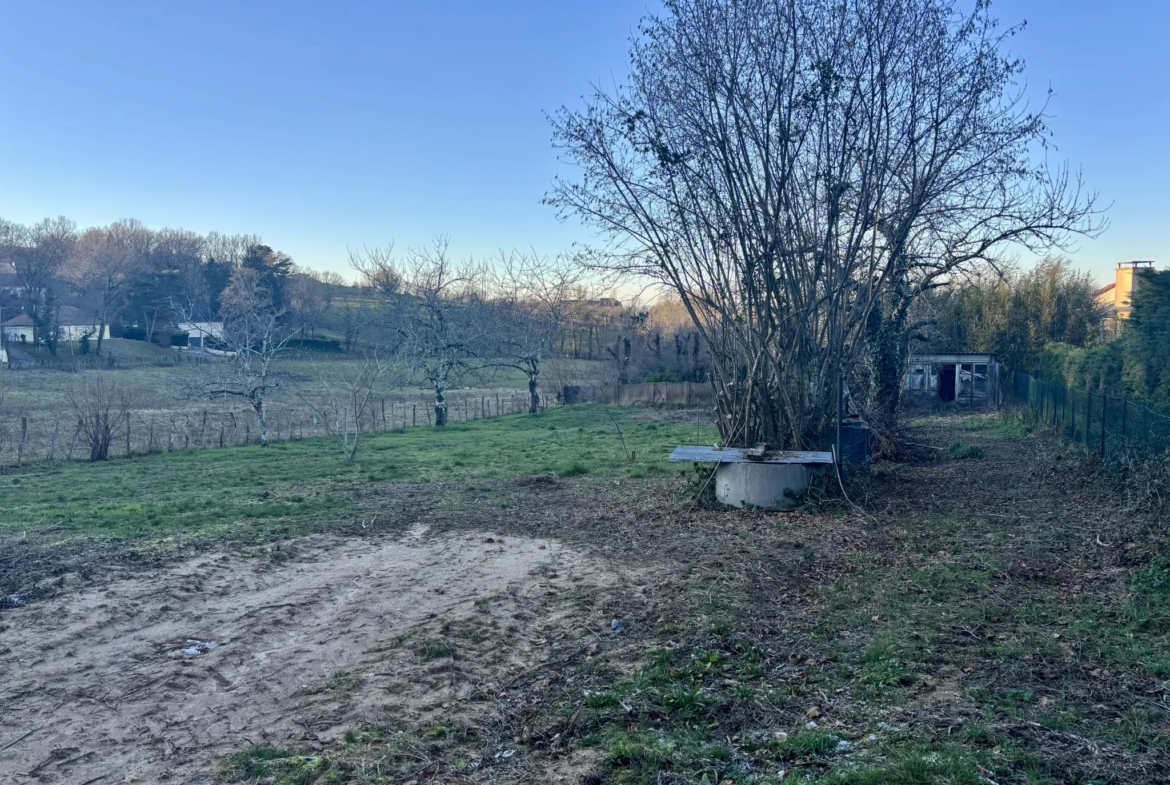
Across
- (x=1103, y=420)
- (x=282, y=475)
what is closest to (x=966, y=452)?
(x=1103, y=420)

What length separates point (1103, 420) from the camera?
462 inches

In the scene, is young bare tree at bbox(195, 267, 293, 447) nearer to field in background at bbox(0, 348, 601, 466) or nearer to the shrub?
field in background at bbox(0, 348, 601, 466)

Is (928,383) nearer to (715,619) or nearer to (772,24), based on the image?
(772,24)

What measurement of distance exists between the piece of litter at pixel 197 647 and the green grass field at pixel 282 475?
3906mm

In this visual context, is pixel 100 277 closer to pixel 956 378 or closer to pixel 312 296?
pixel 312 296

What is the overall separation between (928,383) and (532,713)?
29146 millimetres

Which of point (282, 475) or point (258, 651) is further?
point (282, 475)

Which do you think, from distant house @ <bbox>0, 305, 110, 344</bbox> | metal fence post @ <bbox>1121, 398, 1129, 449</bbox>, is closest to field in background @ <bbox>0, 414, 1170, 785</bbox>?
metal fence post @ <bbox>1121, 398, 1129, 449</bbox>

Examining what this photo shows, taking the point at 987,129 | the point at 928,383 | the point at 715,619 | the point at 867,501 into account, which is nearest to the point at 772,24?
the point at 987,129

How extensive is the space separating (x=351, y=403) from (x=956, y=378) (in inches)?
850

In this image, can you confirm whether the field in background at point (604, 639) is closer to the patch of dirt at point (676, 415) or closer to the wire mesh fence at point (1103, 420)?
the wire mesh fence at point (1103, 420)

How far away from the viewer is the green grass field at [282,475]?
10.4m

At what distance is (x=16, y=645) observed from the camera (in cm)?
573

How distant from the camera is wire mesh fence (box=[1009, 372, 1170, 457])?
10.0m
